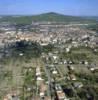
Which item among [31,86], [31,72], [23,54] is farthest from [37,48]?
[31,86]

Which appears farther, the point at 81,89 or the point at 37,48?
the point at 37,48

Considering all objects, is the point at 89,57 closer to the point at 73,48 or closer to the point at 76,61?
the point at 76,61

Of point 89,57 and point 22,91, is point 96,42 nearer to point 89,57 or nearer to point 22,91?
point 89,57

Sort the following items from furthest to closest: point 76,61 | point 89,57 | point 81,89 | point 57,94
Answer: point 89,57, point 76,61, point 81,89, point 57,94

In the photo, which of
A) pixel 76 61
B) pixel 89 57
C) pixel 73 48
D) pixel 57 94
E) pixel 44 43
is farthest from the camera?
pixel 44 43

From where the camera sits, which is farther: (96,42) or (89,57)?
(96,42)

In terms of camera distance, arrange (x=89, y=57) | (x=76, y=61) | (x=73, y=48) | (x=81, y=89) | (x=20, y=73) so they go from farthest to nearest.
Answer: (x=73, y=48) → (x=89, y=57) → (x=76, y=61) → (x=20, y=73) → (x=81, y=89)

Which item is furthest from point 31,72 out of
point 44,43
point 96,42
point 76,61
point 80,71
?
point 96,42

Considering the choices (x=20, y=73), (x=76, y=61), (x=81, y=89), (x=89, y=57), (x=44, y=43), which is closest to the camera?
(x=81, y=89)
